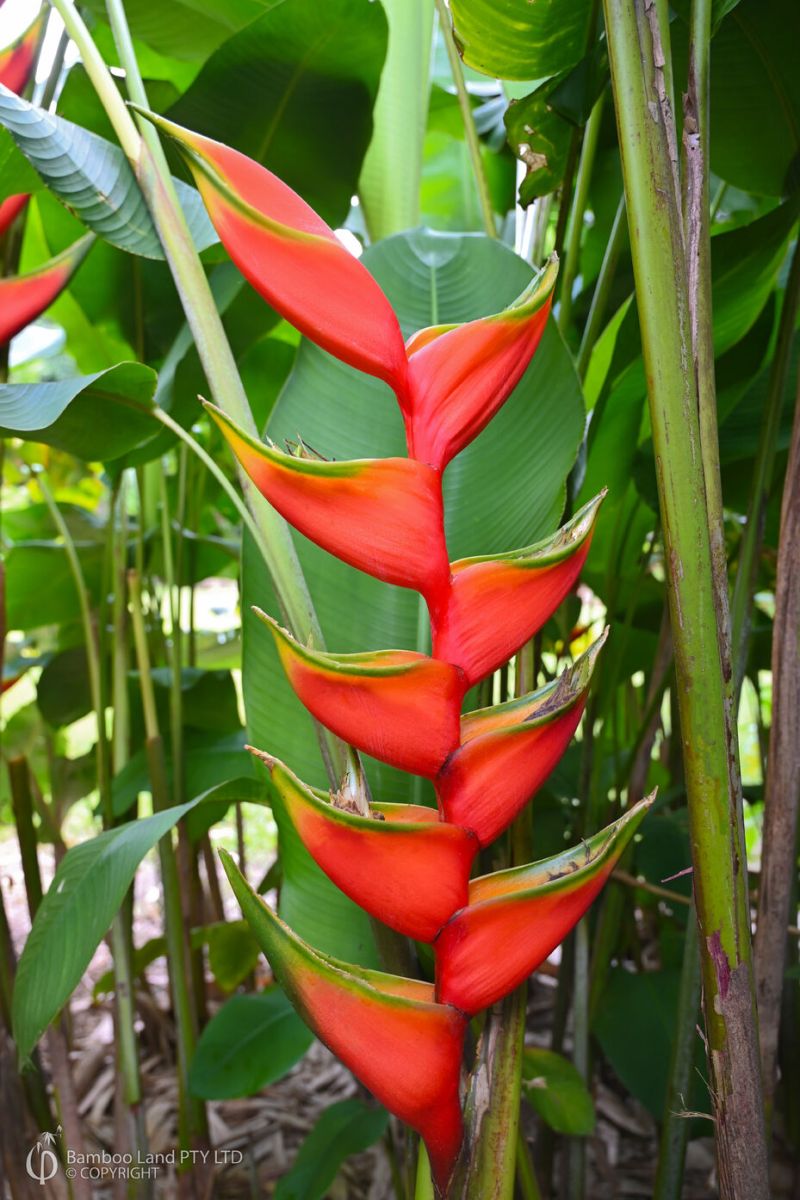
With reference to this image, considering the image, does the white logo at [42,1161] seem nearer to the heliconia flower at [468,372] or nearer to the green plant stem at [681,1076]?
the green plant stem at [681,1076]

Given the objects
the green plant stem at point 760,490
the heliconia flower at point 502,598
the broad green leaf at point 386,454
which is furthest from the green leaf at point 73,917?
the green plant stem at point 760,490

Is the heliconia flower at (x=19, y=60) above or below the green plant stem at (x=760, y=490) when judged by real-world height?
above

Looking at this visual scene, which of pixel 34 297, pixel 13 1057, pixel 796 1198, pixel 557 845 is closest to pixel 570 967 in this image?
pixel 557 845

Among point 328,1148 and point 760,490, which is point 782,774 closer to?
point 760,490

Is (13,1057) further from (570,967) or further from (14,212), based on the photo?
(14,212)

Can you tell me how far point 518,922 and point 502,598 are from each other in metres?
0.10

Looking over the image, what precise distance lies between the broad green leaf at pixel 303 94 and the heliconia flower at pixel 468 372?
28 centimetres

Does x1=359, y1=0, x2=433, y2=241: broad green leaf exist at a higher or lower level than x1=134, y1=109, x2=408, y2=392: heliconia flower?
higher

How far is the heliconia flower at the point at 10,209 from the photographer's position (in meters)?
0.55

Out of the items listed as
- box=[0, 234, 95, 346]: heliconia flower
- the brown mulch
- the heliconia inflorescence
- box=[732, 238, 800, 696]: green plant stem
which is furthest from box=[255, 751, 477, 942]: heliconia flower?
the brown mulch

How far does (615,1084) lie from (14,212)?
968mm

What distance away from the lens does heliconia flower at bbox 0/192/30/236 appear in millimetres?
549

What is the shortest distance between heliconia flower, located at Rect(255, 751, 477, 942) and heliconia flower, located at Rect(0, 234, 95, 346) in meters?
0.32

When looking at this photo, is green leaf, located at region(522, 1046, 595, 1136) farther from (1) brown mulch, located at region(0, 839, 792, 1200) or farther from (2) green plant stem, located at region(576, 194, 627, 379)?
(2) green plant stem, located at region(576, 194, 627, 379)
